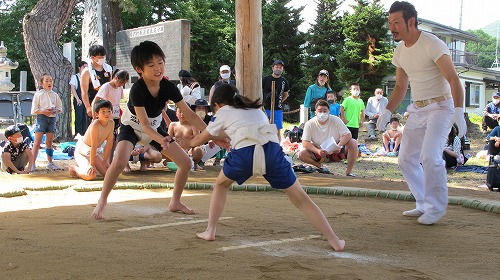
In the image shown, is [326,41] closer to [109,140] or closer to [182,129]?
[182,129]

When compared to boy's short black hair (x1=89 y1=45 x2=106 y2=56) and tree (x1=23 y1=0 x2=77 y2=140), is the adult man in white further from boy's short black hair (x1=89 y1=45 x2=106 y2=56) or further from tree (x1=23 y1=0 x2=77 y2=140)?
tree (x1=23 y1=0 x2=77 y2=140)

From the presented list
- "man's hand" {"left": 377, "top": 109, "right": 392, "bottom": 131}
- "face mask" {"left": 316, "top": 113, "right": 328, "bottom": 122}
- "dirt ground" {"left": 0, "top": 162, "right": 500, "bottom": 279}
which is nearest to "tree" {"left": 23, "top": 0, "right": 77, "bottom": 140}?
"face mask" {"left": 316, "top": 113, "right": 328, "bottom": 122}

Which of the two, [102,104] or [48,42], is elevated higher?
[48,42]

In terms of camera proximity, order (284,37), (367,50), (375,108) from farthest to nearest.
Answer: (284,37) → (367,50) → (375,108)

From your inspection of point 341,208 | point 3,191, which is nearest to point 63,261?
point 341,208

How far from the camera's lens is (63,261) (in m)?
2.26

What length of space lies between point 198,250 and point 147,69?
1.21 meters

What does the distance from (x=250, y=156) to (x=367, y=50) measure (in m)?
16.9

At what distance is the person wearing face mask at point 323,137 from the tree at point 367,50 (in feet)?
39.9

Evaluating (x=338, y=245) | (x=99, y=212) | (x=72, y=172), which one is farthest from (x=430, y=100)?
(x=72, y=172)

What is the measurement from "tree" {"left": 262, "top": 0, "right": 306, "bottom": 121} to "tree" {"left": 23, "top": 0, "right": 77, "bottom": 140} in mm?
11238

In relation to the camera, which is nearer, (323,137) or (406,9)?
(406,9)

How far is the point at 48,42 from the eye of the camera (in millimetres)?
9164

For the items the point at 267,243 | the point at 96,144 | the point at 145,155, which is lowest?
the point at 267,243
